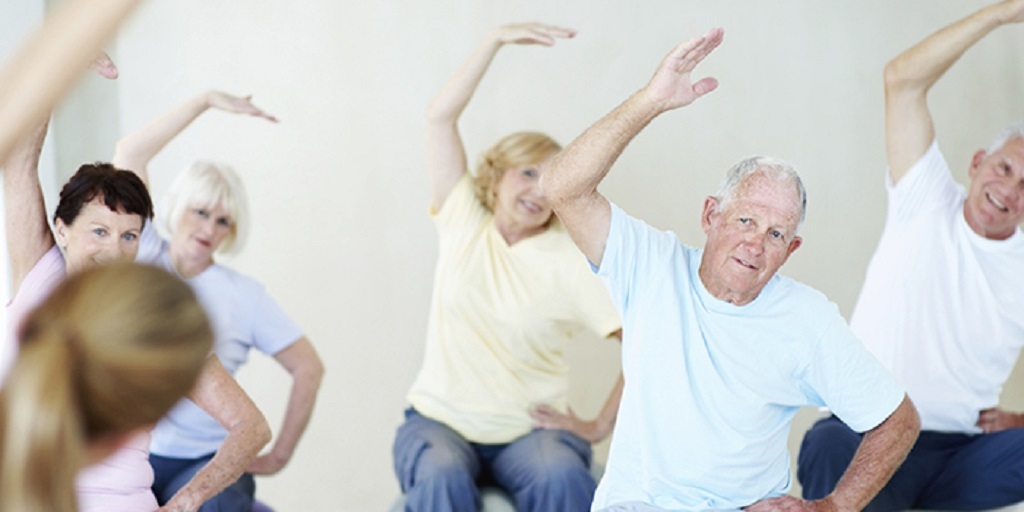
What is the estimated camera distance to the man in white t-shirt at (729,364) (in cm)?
284

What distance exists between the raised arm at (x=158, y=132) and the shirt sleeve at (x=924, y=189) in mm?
1963

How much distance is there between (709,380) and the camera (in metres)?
2.85

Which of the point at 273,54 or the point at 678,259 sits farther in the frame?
the point at 273,54

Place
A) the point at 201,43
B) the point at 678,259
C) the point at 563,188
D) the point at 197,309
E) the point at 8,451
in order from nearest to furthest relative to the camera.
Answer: the point at 8,451
the point at 197,309
the point at 563,188
the point at 678,259
the point at 201,43

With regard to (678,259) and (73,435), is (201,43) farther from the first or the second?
(73,435)

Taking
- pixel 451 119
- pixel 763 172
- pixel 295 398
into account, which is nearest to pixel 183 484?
pixel 295 398

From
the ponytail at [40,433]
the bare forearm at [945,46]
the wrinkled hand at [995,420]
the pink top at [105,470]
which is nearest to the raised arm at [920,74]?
the bare forearm at [945,46]

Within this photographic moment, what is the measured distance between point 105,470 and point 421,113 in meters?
2.29

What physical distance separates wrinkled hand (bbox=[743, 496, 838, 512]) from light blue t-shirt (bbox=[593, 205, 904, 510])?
3 centimetres

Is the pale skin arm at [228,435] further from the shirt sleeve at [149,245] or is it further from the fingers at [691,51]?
the fingers at [691,51]

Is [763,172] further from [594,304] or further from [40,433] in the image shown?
[40,433]

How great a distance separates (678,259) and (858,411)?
520 mm

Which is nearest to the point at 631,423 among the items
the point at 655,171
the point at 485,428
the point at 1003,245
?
the point at 485,428

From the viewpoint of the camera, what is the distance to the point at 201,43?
15.9 ft
